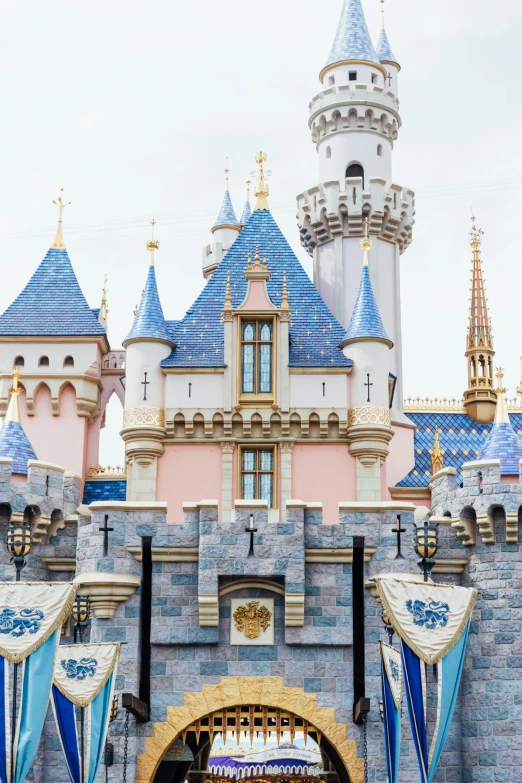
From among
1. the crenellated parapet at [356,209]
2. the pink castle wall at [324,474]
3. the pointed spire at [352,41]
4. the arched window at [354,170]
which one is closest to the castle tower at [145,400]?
the pink castle wall at [324,474]

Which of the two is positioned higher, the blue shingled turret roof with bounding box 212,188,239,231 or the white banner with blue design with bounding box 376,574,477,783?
the blue shingled turret roof with bounding box 212,188,239,231

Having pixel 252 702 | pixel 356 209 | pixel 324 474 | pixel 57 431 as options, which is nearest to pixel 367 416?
pixel 324 474

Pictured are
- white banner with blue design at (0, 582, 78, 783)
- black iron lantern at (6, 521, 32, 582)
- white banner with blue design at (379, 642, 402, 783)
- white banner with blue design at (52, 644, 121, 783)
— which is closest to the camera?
white banner with blue design at (0, 582, 78, 783)

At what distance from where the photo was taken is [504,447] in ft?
75.0

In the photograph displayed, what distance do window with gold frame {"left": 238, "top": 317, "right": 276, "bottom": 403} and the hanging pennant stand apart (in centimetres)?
1103

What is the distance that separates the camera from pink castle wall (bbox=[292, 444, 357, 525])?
30.0 metres

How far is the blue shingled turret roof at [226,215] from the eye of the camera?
44.2 metres

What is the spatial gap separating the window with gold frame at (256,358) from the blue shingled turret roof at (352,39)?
995 centimetres

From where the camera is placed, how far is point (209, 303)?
32156 millimetres

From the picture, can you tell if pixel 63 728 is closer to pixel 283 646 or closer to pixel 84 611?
pixel 84 611

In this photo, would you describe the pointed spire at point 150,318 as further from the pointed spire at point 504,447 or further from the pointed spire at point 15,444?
the pointed spire at point 504,447

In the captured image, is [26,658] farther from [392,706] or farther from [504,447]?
[504,447]

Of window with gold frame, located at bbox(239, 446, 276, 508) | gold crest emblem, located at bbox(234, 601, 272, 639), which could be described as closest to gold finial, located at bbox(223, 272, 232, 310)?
window with gold frame, located at bbox(239, 446, 276, 508)

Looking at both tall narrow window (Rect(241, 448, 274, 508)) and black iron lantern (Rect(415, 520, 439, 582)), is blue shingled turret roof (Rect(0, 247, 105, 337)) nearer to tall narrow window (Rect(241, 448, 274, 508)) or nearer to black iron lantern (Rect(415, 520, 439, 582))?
tall narrow window (Rect(241, 448, 274, 508))
